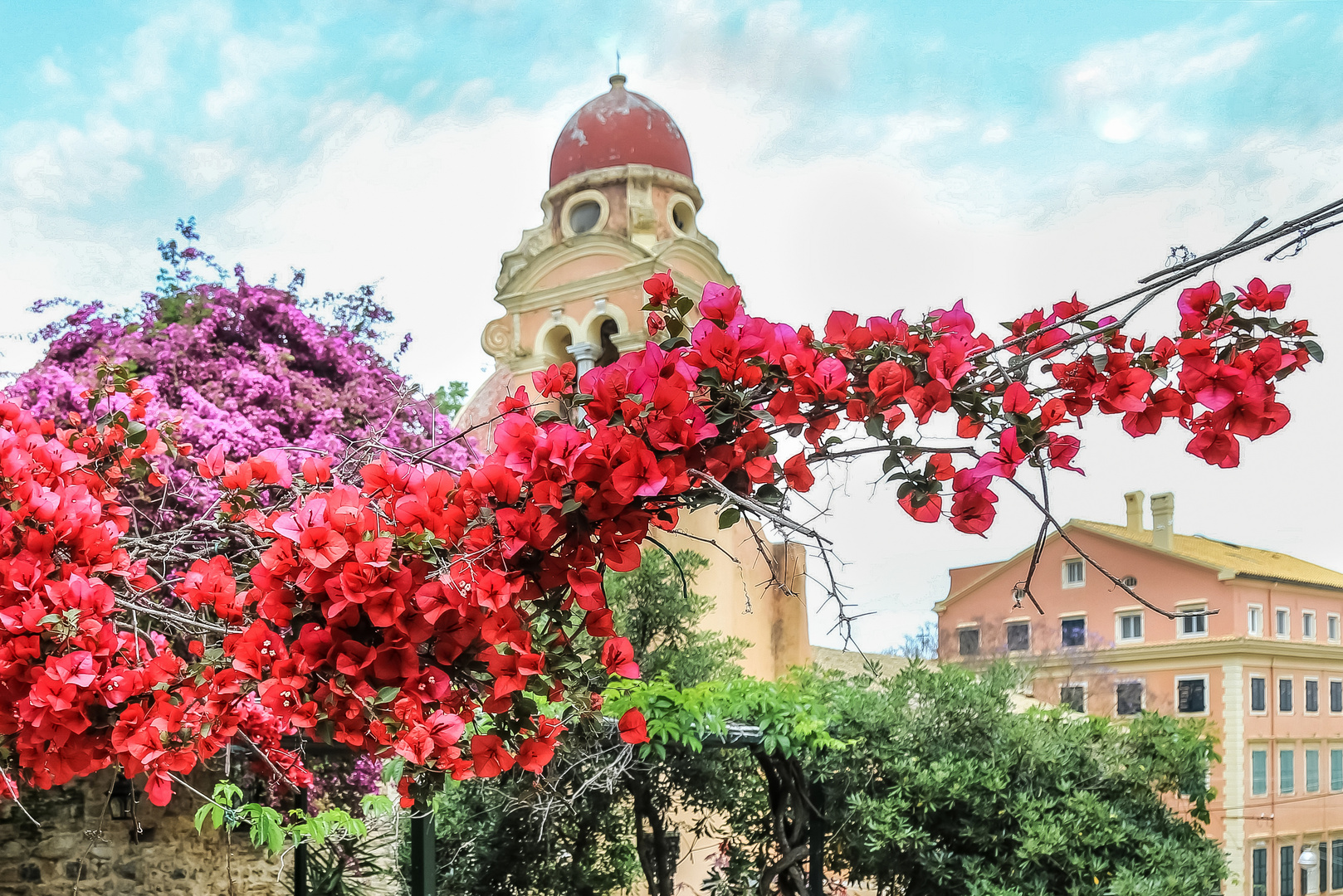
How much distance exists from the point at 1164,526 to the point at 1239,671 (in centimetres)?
93

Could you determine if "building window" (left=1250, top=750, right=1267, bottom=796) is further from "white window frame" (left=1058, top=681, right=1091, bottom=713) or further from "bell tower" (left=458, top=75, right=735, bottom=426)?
"bell tower" (left=458, top=75, right=735, bottom=426)

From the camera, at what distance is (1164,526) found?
6109 millimetres

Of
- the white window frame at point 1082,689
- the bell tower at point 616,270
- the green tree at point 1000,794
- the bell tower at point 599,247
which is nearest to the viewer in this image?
the green tree at point 1000,794

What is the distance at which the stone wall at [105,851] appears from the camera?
448 cm

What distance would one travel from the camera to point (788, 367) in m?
1.22

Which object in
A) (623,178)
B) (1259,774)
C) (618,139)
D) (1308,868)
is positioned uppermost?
(618,139)

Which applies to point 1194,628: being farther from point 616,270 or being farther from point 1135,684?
point 616,270

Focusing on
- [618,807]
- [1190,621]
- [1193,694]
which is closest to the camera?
[618,807]

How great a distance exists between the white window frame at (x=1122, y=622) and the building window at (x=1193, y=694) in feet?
1.35

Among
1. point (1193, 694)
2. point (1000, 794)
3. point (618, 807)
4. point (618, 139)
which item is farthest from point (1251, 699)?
point (618, 139)

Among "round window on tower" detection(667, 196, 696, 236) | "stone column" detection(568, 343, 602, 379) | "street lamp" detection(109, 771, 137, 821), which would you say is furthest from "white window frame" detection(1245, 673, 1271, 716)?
"street lamp" detection(109, 771, 137, 821)

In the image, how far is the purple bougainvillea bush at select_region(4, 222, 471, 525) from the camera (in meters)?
5.16

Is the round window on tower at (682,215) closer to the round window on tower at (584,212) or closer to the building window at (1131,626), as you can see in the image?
the round window on tower at (584,212)

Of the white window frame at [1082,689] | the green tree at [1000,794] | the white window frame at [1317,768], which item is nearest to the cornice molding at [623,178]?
the white window frame at [1082,689]
